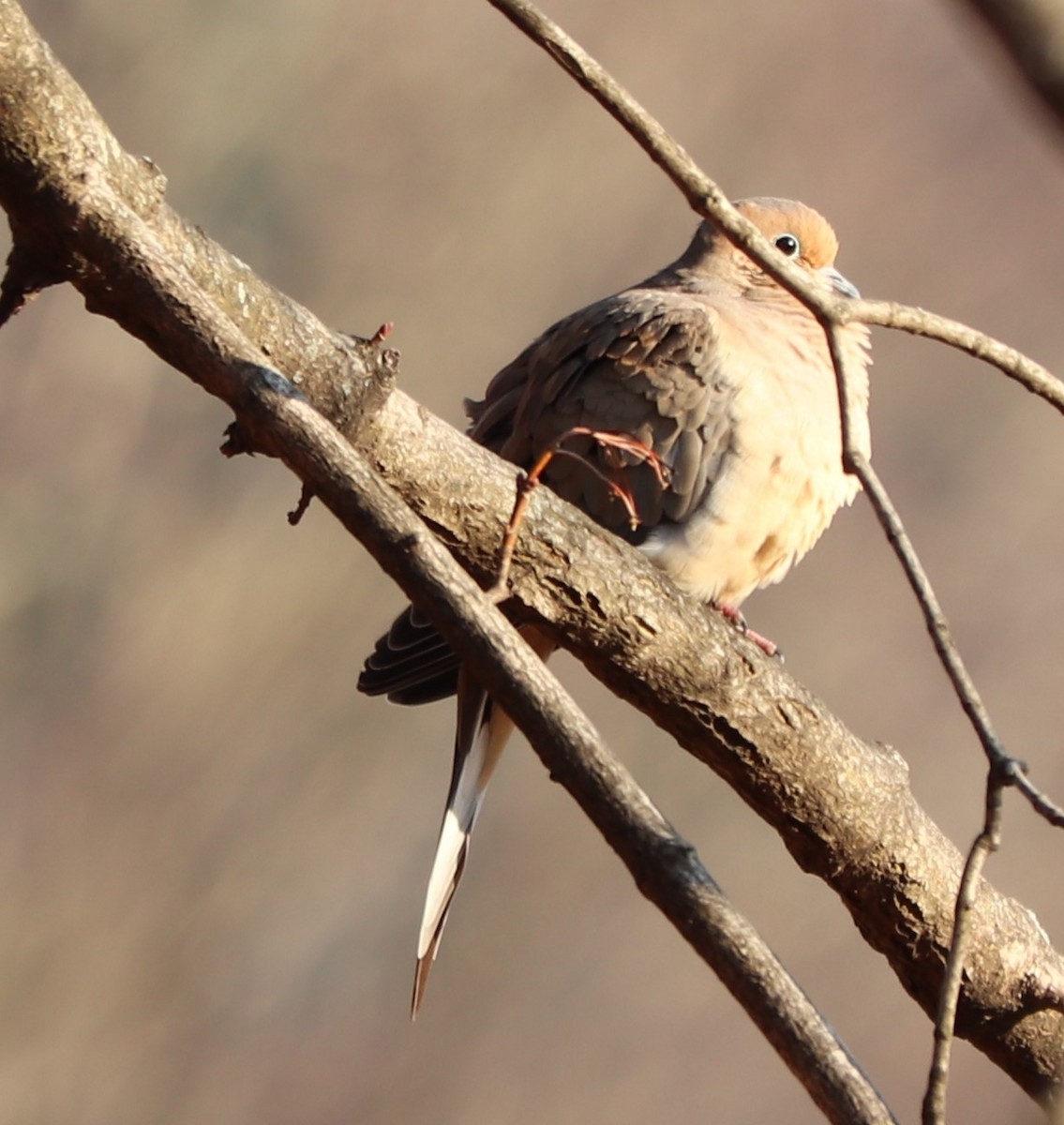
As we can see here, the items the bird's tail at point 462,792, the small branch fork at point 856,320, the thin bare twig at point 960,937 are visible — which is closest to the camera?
the thin bare twig at point 960,937

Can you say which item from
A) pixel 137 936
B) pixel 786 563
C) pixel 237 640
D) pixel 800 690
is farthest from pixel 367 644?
pixel 800 690

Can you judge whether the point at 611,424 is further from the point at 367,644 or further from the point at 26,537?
the point at 26,537

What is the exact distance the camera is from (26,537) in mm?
5062

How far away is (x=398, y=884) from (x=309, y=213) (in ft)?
6.92

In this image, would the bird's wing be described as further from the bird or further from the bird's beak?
the bird's beak

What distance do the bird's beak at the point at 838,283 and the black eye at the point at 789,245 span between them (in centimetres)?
7

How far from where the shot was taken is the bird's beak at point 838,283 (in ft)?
10.3

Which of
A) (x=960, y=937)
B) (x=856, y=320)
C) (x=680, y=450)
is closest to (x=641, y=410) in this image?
(x=680, y=450)

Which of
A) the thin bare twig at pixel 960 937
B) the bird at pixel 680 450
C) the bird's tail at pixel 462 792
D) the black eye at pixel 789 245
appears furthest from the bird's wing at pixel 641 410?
the thin bare twig at pixel 960 937

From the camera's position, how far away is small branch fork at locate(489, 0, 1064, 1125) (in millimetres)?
1287

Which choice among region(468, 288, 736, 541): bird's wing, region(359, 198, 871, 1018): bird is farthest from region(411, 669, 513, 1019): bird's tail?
region(468, 288, 736, 541): bird's wing

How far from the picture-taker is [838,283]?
3174 mm

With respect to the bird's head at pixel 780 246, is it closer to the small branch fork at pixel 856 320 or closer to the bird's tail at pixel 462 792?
the bird's tail at pixel 462 792

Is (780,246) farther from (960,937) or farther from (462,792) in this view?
(960,937)
